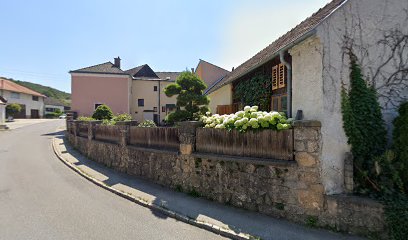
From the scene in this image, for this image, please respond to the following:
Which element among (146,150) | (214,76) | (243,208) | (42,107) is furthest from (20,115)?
(243,208)

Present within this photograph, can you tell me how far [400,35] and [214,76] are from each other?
17651 mm

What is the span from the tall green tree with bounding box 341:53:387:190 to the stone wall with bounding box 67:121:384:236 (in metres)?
0.80

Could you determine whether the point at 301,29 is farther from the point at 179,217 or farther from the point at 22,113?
the point at 22,113

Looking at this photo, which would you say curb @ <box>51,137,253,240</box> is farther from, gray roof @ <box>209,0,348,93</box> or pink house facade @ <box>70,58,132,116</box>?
pink house facade @ <box>70,58,132,116</box>

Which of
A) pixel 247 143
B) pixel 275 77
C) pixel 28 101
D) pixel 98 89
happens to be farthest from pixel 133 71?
pixel 247 143

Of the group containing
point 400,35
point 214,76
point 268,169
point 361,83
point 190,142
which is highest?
point 214,76

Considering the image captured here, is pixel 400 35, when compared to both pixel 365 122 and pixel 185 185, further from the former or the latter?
pixel 185 185

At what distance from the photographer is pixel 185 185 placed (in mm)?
7211

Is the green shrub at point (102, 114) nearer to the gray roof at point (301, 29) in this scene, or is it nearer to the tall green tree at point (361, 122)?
the gray roof at point (301, 29)

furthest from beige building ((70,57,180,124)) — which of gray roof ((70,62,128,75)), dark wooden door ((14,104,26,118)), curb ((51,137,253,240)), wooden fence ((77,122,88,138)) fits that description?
dark wooden door ((14,104,26,118))

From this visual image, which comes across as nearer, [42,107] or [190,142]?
[190,142]

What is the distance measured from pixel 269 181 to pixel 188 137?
9.09ft


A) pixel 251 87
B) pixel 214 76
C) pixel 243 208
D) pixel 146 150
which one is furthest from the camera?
pixel 214 76

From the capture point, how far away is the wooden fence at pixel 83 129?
46.8 feet
